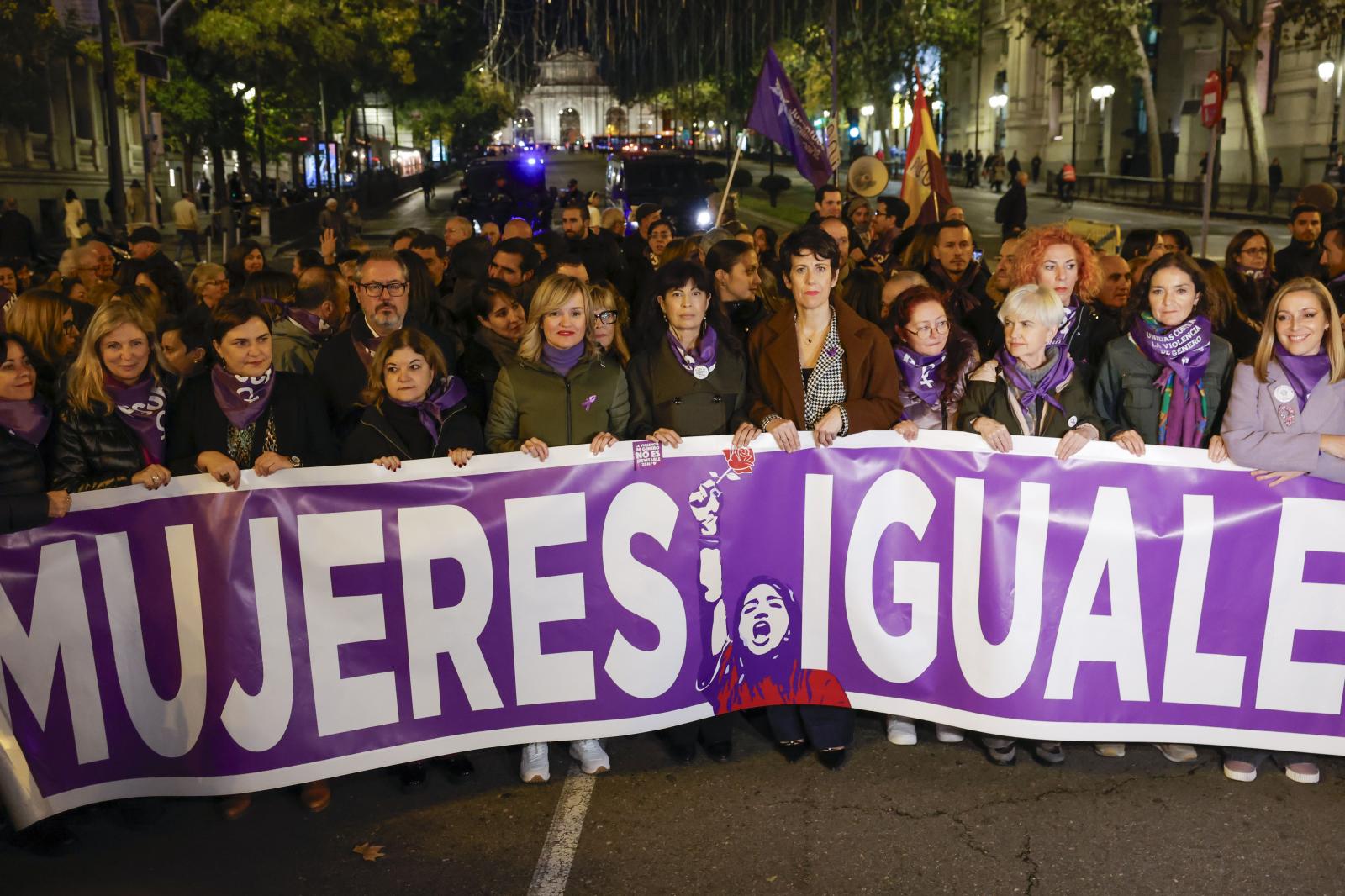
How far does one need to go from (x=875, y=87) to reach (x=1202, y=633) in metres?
64.3

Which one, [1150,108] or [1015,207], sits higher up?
[1150,108]

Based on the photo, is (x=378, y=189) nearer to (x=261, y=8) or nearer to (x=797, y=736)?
(x=261, y=8)

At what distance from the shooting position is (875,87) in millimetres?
65562

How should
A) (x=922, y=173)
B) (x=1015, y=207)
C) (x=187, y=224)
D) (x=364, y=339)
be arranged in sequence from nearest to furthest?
(x=364, y=339), (x=922, y=173), (x=1015, y=207), (x=187, y=224)

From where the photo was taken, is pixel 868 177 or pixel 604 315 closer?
pixel 604 315

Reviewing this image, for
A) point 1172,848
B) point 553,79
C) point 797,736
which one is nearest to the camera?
point 1172,848

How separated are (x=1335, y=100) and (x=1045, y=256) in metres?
41.3

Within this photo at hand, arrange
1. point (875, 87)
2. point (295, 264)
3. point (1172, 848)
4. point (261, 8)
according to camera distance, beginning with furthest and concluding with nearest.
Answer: point (875, 87)
point (261, 8)
point (295, 264)
point (1172, 848)

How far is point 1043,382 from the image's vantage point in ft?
16.2

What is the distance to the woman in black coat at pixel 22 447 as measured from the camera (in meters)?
4.42

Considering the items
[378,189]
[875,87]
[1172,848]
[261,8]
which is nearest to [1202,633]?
[1172,848]

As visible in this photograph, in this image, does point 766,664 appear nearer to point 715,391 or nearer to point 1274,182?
point 715,391

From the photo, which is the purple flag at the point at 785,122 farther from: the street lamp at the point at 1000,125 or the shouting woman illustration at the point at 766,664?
the street lamp at the point at 1000,125

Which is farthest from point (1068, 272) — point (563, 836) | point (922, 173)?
point (922, 173)
